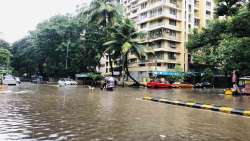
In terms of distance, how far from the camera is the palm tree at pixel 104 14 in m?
64.7

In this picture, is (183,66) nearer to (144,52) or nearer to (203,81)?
(203,81)

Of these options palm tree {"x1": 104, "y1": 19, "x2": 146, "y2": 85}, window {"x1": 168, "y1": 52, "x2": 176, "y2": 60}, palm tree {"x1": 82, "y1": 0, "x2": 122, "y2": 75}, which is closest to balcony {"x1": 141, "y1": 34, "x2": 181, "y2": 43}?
window {"x1": 168, "y1": 52, "x2": 176, "y2": 60}

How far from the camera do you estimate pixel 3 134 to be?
8719 millimetres

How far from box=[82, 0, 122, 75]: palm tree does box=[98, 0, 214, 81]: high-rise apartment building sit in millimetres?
11642

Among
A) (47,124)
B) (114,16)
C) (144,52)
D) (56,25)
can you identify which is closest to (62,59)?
(56,25)

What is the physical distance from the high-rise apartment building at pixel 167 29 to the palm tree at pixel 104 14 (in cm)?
1164

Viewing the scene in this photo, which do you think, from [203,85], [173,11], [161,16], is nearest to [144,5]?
[173,11]

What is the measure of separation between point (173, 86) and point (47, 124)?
5095cm

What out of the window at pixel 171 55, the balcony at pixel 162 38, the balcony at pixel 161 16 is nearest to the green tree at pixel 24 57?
the balcony at pixel 162 38

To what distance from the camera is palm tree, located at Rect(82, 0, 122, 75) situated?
64688 millimetres

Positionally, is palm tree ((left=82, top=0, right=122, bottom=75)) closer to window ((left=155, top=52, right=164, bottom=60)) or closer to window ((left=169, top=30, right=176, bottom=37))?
window ((left=155, top=52, right=164, bottom=60))

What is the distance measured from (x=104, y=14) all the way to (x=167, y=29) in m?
17.5

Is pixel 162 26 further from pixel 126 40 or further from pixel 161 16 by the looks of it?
pixel 126 40

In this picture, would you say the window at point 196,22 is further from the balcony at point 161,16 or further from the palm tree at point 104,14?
the palm tree at point 104,14
